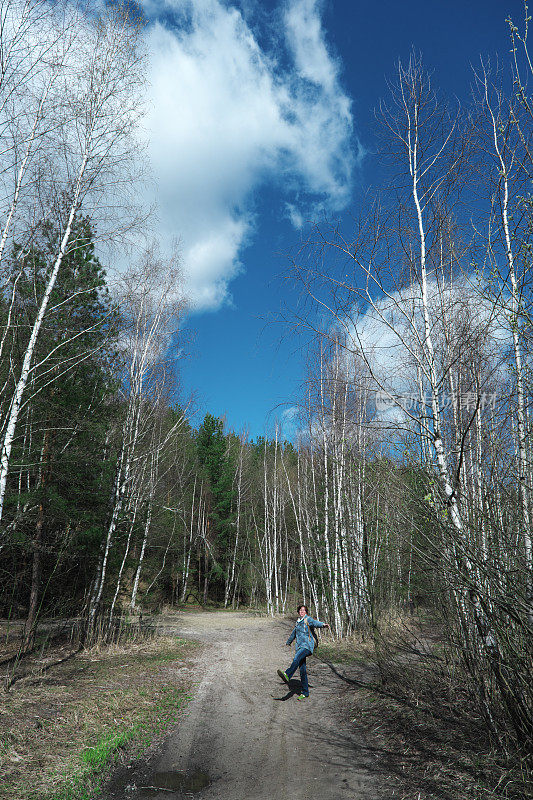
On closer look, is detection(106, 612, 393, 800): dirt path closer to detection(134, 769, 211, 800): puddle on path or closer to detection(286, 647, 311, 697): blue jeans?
detection(134, 769, 211, 800): puddle on path

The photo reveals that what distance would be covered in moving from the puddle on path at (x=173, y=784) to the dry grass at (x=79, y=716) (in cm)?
50

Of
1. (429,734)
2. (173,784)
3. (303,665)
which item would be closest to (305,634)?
(303,665)

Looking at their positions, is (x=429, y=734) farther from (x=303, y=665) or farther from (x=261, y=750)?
(x=303, y=665)

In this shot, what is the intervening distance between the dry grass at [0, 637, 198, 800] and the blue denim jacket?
6.57 feet

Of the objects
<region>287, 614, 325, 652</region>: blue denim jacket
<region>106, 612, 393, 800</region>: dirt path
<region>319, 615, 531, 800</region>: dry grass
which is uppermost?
<region>287, 614, 325, 652</region>: blue denim jacket

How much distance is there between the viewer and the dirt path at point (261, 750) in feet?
13.5

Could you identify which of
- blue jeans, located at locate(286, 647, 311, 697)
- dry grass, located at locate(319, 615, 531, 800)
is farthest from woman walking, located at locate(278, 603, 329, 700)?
dry grass, located at locate(319, 615, 531, 800)

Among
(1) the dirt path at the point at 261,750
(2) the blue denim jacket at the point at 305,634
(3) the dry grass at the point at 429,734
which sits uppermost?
(2) the blue denim jacket at the point at 305,634

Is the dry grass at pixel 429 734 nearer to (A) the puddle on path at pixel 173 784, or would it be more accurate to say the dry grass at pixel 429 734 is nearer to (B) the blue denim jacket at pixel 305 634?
(B) the blue denim jacket at pixel 305 634

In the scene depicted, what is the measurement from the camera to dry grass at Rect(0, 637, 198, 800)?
409 centimetres

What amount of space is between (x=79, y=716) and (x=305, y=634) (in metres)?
3.69

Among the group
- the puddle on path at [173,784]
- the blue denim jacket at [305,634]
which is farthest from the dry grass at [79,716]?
the blue denim jacket at [305,634]

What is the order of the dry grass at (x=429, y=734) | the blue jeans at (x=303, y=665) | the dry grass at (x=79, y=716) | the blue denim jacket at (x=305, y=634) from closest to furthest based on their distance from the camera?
the dry grass at (x=429, y=734) → the dry grass at (x=79, y=716) → the blue jeans at (x=303, y=665) → the blue denim jacket at (x=305, y=634)

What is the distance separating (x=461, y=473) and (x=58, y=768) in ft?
15.2
